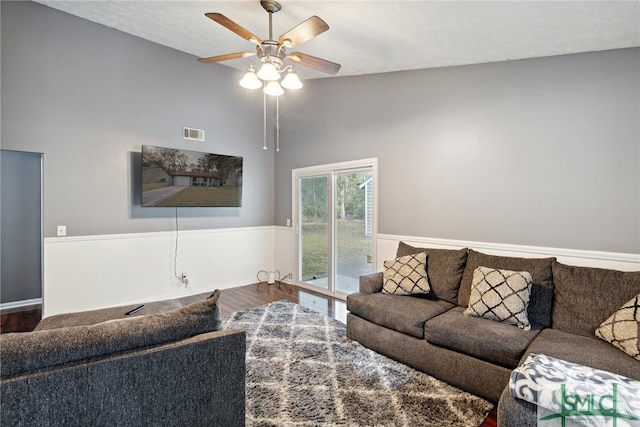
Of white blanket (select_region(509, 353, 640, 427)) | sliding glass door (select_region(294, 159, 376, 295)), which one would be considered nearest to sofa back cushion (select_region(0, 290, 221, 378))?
white blanket (select_region(509, 353, 640, 427))

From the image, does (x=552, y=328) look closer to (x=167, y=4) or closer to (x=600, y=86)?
(x=600, y=86)

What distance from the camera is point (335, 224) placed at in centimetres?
482

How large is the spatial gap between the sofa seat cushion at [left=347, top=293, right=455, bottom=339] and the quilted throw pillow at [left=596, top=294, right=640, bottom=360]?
106cm

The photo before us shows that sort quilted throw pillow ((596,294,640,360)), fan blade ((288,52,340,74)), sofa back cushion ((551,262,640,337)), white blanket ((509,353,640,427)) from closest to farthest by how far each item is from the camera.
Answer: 1. white blanket ((509,353,640,427))
2. quilted throw pillow ((596,294,640,360))
3. sofa back cushion ((551,262,640,337))
4. fan blade ((288,52,340,74))

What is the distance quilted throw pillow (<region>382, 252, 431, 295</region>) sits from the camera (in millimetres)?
3062

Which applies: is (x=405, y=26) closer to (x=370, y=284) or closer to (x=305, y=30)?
(x=305, y=30)

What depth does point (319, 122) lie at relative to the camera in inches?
195

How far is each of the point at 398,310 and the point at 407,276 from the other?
0.48 meters

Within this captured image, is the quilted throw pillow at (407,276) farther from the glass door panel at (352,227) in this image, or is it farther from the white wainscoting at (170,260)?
the glass door panel at (352,227)

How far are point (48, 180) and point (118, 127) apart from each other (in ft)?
3.37

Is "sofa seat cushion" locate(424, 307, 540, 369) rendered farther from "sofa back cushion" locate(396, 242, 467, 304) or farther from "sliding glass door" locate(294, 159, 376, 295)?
"sliding glass door" locate(294, 159, 376, 295)

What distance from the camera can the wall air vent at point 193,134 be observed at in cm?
469

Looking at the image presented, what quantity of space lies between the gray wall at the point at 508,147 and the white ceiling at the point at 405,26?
23cm

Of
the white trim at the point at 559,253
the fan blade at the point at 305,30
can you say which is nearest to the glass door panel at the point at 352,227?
the white trim at the point at 559,253
